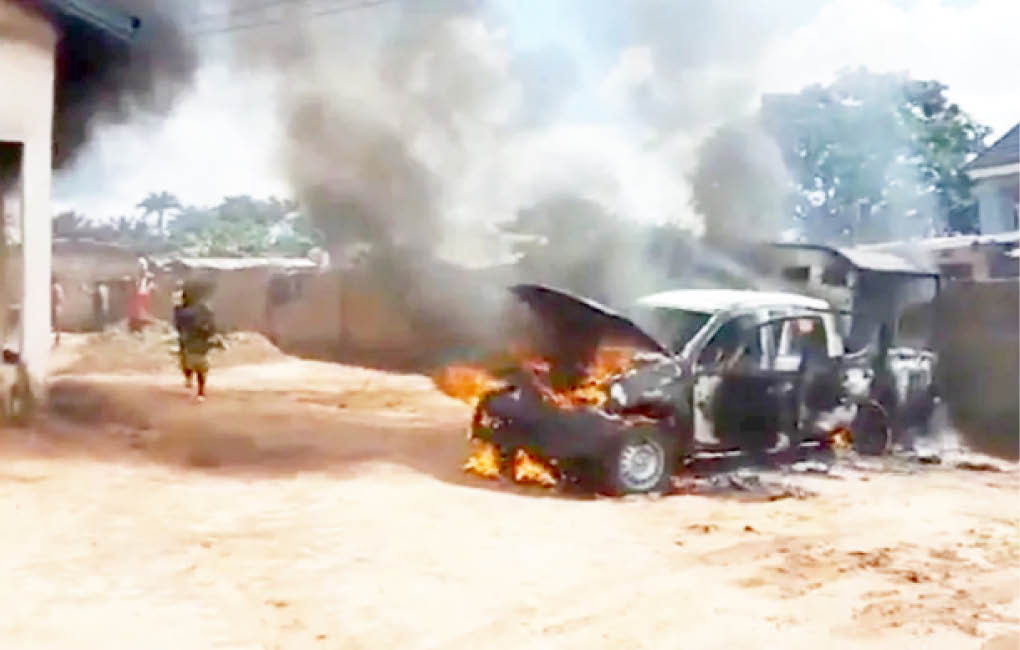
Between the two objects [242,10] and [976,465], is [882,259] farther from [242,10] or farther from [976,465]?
[242,10]

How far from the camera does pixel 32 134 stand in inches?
68.6

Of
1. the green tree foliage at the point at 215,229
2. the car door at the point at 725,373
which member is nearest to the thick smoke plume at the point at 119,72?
the green tree foliage at the point at 215,229

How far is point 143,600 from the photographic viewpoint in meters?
1.61

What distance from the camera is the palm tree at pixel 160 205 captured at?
176 cm

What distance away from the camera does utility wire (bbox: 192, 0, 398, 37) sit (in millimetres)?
1805

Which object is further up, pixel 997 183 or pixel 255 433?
pixel 997 183

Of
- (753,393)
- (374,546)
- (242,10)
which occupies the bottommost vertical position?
(374,546)

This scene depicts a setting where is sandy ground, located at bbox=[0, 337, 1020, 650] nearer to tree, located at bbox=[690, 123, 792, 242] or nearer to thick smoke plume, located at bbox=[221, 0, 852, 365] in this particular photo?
thick smoke plume, located at bbox=[221, 0, 852, 365]

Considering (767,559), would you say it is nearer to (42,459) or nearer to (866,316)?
(866,316)

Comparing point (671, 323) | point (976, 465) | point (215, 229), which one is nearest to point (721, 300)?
point (671, 323)

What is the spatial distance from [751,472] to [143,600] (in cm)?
100

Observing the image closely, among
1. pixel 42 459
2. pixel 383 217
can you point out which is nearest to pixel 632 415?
pixel 383 217

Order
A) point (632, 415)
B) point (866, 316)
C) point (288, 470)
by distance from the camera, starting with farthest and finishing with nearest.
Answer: point (866, 316)
point (632, 415)
point (288, 470)

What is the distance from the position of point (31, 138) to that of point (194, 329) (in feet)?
1.20
